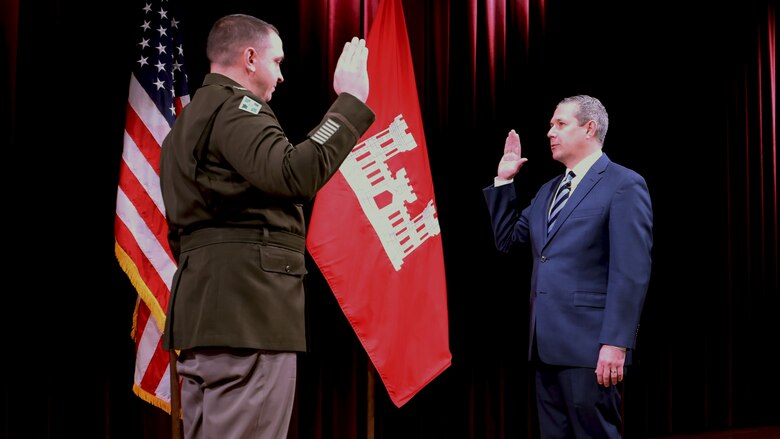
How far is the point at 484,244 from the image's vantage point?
3.74 m

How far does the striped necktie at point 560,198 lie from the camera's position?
8.49ft

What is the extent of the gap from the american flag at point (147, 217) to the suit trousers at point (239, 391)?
3.67 feet

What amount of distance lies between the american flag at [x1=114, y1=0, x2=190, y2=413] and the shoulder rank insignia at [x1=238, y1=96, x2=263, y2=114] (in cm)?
122

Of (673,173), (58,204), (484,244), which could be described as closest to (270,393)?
(58,204)

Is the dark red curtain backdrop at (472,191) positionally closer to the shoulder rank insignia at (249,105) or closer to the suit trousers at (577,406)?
the suit trousers at (577,406)

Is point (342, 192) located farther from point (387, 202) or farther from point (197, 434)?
point (197, 434)

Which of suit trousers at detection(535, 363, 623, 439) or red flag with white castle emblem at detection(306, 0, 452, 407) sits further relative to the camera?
red flag with white castle emblem at detection(306, 0, 452, 407)

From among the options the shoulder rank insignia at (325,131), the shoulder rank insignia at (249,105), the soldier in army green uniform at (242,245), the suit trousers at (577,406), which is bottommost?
the suit trousers at (577,406)

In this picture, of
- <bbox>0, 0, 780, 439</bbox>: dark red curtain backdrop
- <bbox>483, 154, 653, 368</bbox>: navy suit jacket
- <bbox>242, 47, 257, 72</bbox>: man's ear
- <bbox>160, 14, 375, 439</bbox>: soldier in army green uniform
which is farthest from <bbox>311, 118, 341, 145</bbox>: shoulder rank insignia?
<bbox>0, 0, 780, 439</bbox>: dark red curtain backdrop

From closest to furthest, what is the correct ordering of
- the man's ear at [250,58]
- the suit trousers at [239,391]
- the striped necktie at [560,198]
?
1. the suit trousers at [239,391]
2. the man's ear at [250,58]
3. the striped necktie at [560,198]

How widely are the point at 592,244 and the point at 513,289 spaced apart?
4.77ft

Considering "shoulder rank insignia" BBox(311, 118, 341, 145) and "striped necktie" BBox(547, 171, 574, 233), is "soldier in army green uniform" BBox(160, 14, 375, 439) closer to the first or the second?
"shoulder rank insignia" BBox(311, 118, 341, 145)

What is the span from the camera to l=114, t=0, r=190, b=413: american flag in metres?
2.65

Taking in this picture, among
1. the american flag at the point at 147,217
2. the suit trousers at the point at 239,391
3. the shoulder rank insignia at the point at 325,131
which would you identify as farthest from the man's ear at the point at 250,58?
the american flag at the point at 147,217
